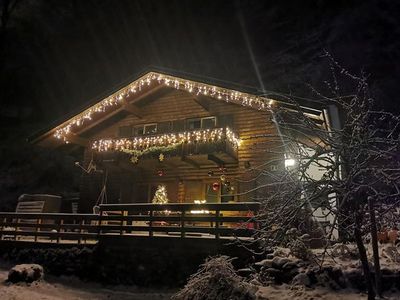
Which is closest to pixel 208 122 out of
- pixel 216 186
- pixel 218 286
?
pixel 216 186

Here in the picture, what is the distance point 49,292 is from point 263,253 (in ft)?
21.5

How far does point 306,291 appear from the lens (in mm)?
7629

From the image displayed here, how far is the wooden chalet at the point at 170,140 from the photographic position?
16062mm

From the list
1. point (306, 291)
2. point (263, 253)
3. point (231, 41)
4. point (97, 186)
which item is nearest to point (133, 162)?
point (97, 186)

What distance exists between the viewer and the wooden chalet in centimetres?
1606

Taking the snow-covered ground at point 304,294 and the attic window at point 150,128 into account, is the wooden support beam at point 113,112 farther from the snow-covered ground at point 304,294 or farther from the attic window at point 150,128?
the snow-covered ground at point 304,294

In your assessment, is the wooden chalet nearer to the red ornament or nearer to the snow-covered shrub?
the red ornament

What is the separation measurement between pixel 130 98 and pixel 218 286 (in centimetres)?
1380

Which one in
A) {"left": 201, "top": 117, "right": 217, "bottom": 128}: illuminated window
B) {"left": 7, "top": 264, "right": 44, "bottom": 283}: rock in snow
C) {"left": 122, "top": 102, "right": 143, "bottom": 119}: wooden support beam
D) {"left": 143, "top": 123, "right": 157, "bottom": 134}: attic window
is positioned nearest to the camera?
{"left": 7, "top": 264, "right": 44, "bottom": 283}: rock in snow

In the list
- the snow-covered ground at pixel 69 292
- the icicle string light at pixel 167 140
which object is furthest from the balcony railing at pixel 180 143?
the snow-covered ground at pixel 69 292

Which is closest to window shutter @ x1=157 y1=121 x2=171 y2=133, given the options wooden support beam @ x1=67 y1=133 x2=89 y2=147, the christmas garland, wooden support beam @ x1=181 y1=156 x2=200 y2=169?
the christmas garland

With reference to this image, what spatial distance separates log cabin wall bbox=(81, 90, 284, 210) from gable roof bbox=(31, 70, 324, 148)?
1.90 feet

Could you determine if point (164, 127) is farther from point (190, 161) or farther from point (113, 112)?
point (113, 112)

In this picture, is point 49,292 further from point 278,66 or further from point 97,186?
point 278,66
